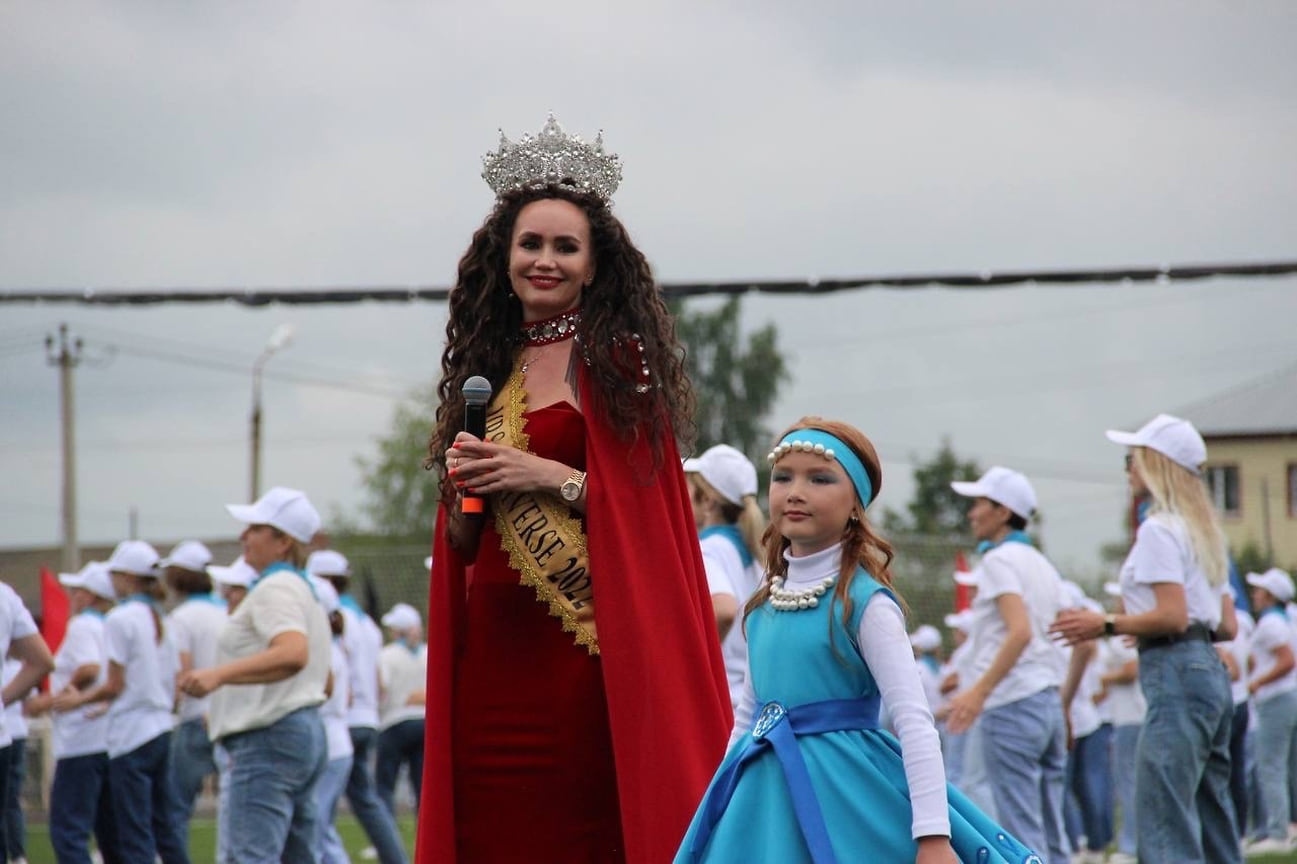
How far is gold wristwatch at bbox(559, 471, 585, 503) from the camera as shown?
4.41m

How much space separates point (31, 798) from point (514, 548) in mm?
24167

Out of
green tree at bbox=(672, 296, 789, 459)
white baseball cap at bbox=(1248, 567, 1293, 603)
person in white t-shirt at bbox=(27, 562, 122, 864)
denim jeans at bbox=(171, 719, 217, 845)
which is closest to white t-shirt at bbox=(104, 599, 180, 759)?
person in white t-shirt at bbox=(27, 562, 122, 864)

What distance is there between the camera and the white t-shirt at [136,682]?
1112cm

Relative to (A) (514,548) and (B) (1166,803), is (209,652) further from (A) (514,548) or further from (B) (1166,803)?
(A) (514,548)

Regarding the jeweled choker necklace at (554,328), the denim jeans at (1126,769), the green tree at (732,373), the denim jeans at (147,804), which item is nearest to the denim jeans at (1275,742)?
the denim jeans at (1126,769)

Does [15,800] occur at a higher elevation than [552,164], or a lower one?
lower

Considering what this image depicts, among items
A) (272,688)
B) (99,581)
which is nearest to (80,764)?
(99,581)

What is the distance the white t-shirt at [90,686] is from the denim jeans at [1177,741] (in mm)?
6235

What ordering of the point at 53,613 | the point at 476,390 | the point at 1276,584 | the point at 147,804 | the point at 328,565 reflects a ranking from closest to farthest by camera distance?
the point at 476,390 < the point at 147,804 < the point at 328,565 < the point at 53,613 < the point at 1276,584

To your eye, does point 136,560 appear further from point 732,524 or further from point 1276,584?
point 1276,584

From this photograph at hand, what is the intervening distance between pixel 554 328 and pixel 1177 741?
410 cm

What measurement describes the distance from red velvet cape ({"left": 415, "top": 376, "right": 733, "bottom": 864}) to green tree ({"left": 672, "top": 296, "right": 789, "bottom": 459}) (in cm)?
5720

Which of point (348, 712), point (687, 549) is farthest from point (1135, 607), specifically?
point (348, 712)

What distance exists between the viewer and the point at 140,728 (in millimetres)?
11141
